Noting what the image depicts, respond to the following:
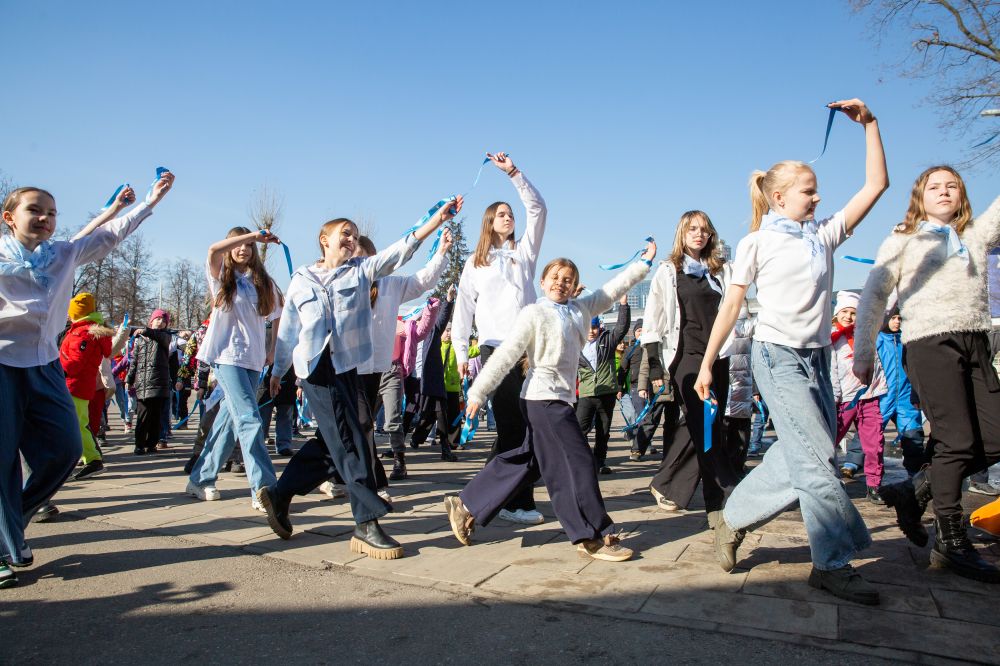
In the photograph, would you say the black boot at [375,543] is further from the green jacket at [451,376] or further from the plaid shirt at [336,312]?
the green jacket at [451,376]

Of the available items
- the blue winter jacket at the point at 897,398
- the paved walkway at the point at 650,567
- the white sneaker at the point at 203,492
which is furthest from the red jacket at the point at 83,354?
the blue winter jacket at the point at 897,398

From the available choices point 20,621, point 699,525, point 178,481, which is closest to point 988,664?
point 699,525

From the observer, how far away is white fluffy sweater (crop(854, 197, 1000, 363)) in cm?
363

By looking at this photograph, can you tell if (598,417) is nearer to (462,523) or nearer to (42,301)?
(462,523)

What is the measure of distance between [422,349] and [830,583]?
231 inches

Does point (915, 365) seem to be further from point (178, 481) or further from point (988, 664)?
point (178, 481)

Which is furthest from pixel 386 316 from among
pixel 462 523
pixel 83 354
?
pixel 83 354

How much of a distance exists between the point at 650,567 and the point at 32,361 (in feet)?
11.2

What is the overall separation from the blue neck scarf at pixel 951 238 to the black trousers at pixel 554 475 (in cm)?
212

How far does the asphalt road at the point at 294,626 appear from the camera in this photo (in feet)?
8.68

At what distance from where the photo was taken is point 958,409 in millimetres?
3584

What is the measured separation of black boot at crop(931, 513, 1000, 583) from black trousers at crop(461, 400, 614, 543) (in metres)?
1.60

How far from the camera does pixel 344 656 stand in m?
2.66

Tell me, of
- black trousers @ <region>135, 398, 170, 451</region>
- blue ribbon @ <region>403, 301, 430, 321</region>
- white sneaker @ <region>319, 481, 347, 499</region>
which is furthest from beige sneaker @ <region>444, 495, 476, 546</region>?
black trousers @ <region>135, 398, 170, 451</region>
